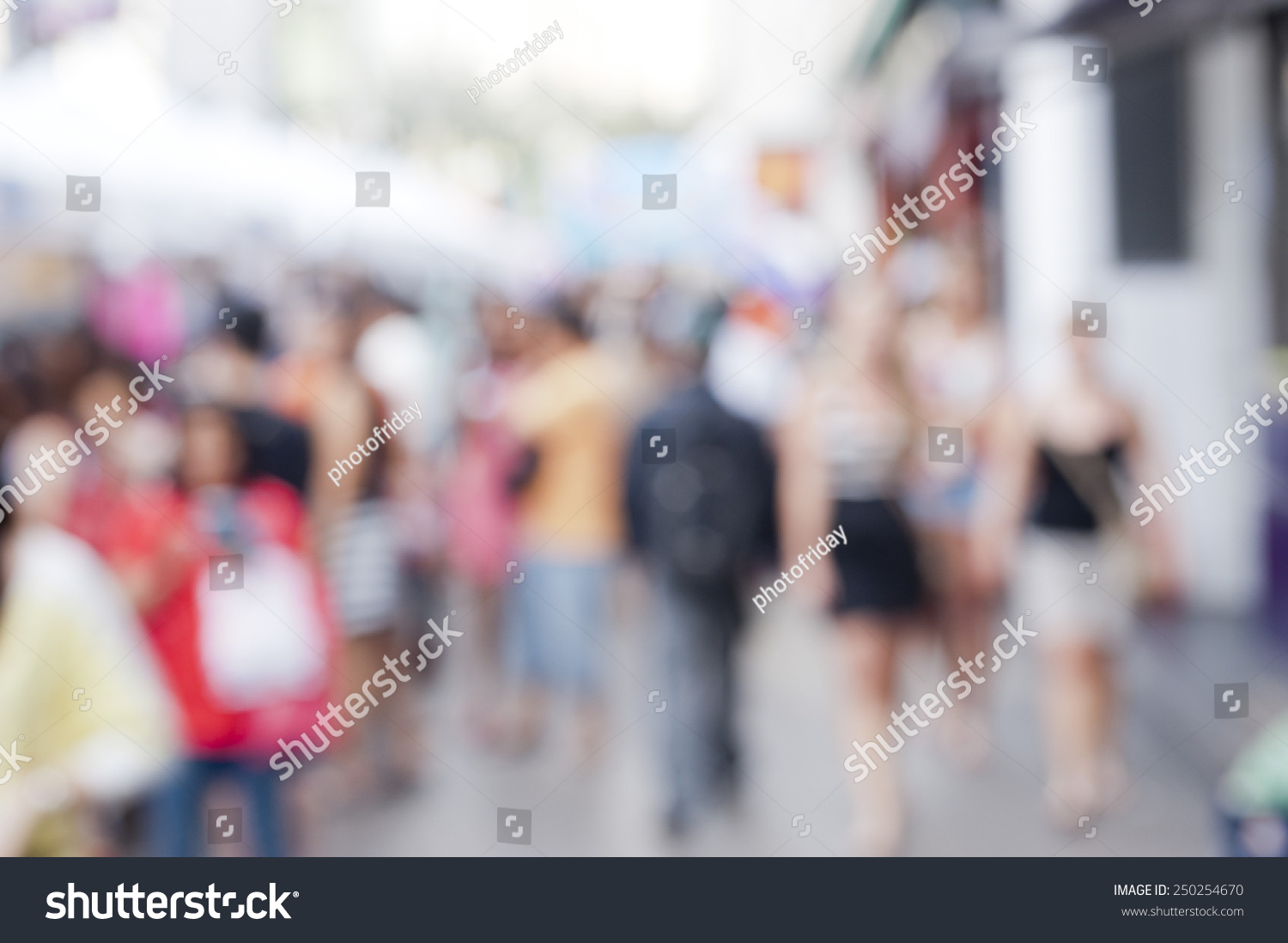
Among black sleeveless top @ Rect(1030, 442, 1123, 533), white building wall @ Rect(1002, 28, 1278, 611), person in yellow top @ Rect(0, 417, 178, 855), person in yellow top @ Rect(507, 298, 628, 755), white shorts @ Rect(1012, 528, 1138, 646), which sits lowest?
person in yellow top @ Rect(0, 417, 178, 855)

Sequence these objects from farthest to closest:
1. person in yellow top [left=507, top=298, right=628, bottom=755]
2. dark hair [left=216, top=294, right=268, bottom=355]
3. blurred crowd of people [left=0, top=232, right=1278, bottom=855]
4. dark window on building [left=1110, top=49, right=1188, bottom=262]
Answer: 1. dark window on building [left=1110, top=49, right=1188, bottom=262]
2. person in yellow top [left=507, top=298, right=628, bottom=755]
3. dark hair [left=216, top=294, right=268, bottom=355]
4. blurred crowd of people [left=0, top=232, right=1278, bottom=855]

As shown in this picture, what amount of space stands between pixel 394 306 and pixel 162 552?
352 centimetres

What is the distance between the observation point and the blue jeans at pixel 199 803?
3.44 m

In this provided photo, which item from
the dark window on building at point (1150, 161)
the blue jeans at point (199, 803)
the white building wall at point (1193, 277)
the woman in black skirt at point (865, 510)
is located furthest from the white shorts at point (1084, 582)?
the dark window on building at point (1150, 161)

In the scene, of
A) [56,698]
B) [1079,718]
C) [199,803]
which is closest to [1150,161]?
[1079,718]

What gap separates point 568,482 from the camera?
530cm

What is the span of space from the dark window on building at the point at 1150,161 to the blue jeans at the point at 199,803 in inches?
225

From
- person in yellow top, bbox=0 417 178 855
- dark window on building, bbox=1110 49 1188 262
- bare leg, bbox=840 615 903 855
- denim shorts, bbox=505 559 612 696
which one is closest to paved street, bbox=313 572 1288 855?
bare leg, bbox=840 615 903 855

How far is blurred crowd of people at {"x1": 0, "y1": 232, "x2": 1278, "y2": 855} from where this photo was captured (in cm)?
318

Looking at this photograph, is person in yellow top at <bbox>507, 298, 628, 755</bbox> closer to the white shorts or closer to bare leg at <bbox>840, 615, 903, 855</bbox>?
bare leg at <bbox>840, 615, 903, 855</bbox>

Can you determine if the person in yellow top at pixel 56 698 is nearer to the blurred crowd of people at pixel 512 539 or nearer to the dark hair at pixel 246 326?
the blurred crowd of people at pixel 512 539

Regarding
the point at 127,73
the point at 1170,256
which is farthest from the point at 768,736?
the point at 127,73

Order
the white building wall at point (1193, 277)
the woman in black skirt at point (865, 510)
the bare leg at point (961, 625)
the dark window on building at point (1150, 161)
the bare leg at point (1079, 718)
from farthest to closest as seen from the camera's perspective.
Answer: the dark window on building at point (1150, 161) < the white building wall at point (1193, 277) < the bare leg at point (961, 625) < the bare leg at point (1079, 718) < the woman in black skirt at point (865, 510)

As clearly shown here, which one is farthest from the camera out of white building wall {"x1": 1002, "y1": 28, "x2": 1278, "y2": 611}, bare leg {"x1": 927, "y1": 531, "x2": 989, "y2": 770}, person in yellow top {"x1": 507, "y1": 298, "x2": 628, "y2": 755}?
white building wall {"x1": 1002, "y1": 28, "x2": 1278, "y2": 611}
